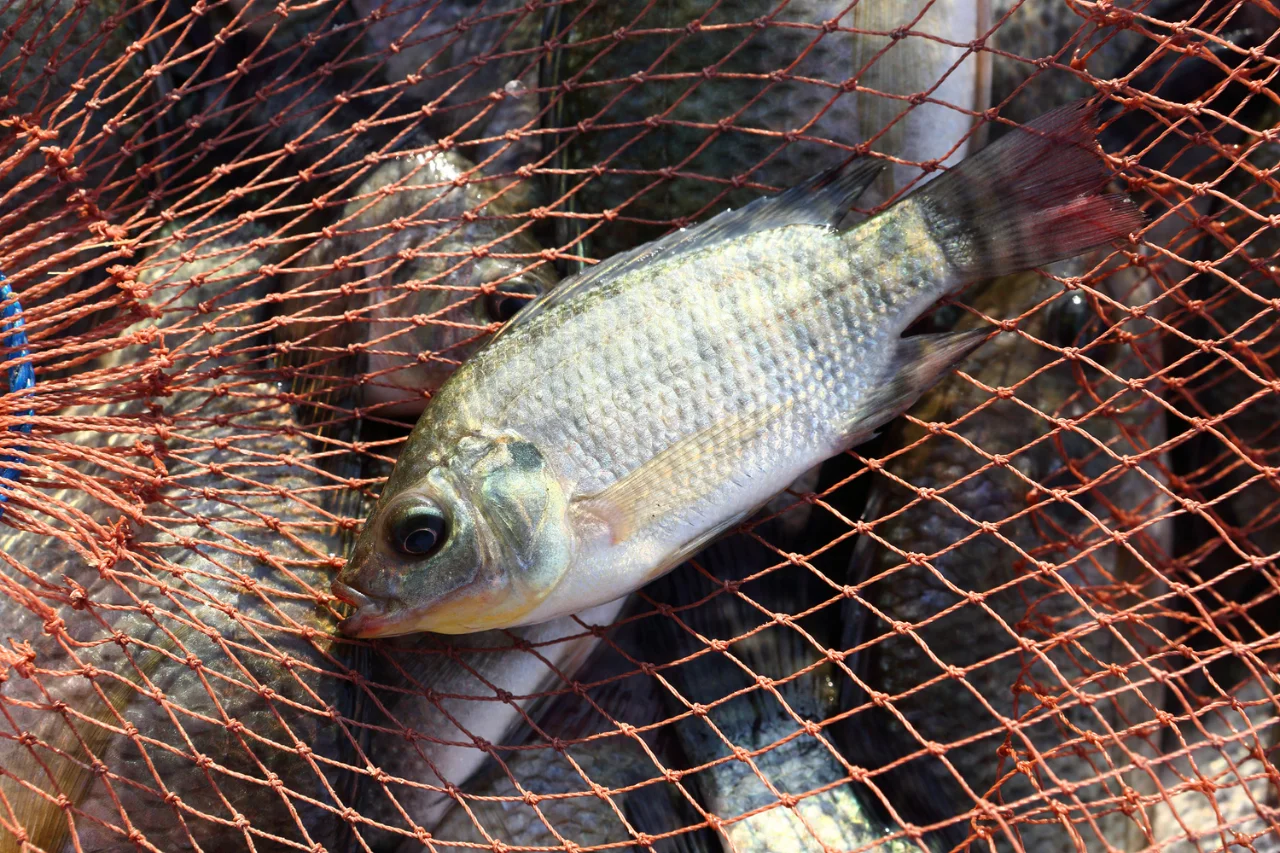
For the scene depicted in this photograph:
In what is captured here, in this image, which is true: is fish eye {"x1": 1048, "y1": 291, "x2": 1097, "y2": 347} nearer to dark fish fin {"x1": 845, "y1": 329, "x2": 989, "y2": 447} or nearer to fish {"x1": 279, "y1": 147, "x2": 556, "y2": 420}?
dark fish fin {"x1": 845, "y1": 329, "x2": 989, "y2": 447}

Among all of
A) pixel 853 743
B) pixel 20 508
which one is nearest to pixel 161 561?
pixel 20 508

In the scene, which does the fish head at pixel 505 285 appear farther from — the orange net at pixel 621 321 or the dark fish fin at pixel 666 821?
the dark fish fin at pixel 666 821

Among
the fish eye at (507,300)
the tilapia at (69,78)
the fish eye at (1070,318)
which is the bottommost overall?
the fish eye at (1070,318)

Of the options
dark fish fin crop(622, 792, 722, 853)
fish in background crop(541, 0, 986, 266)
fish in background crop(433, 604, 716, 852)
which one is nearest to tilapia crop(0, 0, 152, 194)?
fish in background crop(541, 0, 986, 266)

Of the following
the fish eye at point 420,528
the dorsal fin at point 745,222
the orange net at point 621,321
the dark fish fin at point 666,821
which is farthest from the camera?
the dark fish fin at point 666,821

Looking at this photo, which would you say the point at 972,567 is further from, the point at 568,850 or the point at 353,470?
the point at 353,470

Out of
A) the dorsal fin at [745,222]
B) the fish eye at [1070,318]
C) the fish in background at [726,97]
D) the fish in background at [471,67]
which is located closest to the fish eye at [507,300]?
the fish in background at [726,97]

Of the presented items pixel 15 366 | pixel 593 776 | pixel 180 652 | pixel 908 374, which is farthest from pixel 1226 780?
pixel 15 366
